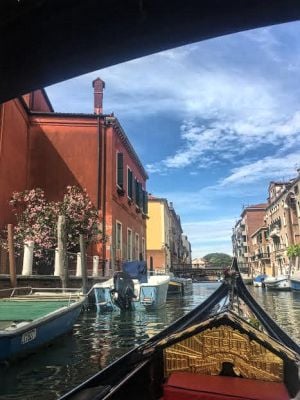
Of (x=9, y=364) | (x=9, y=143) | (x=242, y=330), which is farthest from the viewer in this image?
(x=9, y=143)

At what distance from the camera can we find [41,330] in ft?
21.7

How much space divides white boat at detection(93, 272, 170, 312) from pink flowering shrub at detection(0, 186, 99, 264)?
208 cm

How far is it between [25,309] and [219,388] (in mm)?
5327

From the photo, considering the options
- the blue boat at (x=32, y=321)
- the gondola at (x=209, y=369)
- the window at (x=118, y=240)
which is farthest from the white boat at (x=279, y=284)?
the gondola at (x=209, y=369)

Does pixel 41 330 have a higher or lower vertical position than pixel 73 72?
lower

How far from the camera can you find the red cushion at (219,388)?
271cm

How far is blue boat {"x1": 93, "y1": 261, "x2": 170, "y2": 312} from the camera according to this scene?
1251 centimetres

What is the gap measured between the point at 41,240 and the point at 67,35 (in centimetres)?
1142

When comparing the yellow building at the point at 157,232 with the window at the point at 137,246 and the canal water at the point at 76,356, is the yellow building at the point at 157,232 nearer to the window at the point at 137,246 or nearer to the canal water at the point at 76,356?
the window at the point at 137,246

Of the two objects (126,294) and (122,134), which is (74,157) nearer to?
(122,134)

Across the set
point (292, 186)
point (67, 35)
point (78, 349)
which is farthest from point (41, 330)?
point (292, 186)

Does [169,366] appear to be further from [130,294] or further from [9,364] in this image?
[130,294]

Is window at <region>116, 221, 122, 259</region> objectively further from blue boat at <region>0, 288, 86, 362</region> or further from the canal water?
blue boat at <region>0, 288, 86, 362</region>

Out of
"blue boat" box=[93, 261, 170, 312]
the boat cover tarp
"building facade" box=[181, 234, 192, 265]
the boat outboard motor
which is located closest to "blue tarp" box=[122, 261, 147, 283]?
"blue boat" box=[93, 261, 170, 312]
